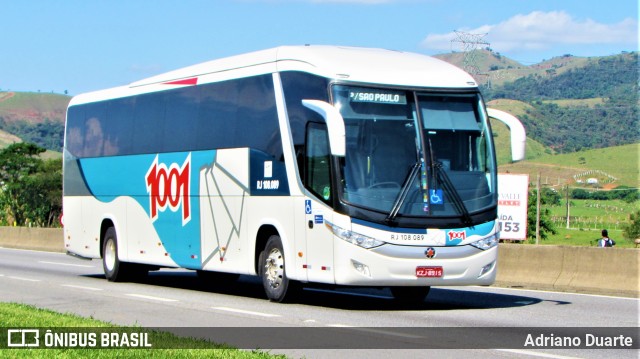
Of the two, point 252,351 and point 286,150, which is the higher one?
point 286,150

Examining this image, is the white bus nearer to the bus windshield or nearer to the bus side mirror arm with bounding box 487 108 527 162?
the bus windshield

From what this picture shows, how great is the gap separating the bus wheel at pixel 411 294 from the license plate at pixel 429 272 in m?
2.14

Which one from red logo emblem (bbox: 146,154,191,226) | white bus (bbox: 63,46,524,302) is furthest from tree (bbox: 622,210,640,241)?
white bus (bbox: 63,46,524,302)

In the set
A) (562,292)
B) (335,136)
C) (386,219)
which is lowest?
(562,292)

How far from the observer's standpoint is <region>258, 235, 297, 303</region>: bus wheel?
17.3 m

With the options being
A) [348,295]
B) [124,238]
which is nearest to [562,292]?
[348,295]

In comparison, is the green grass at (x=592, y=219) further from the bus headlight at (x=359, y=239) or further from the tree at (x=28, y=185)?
the bus headlight at (x=359, y=239)

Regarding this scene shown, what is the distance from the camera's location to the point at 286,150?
56.2ft

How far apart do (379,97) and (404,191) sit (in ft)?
4.63

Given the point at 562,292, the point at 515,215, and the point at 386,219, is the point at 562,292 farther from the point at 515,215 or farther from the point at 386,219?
the point at 515,215

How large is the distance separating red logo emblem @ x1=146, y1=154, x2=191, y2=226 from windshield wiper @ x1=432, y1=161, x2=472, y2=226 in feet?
19.5

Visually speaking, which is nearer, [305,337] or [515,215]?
[305,337]

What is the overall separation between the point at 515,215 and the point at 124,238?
10.1m

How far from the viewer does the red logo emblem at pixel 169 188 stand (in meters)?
20.8
